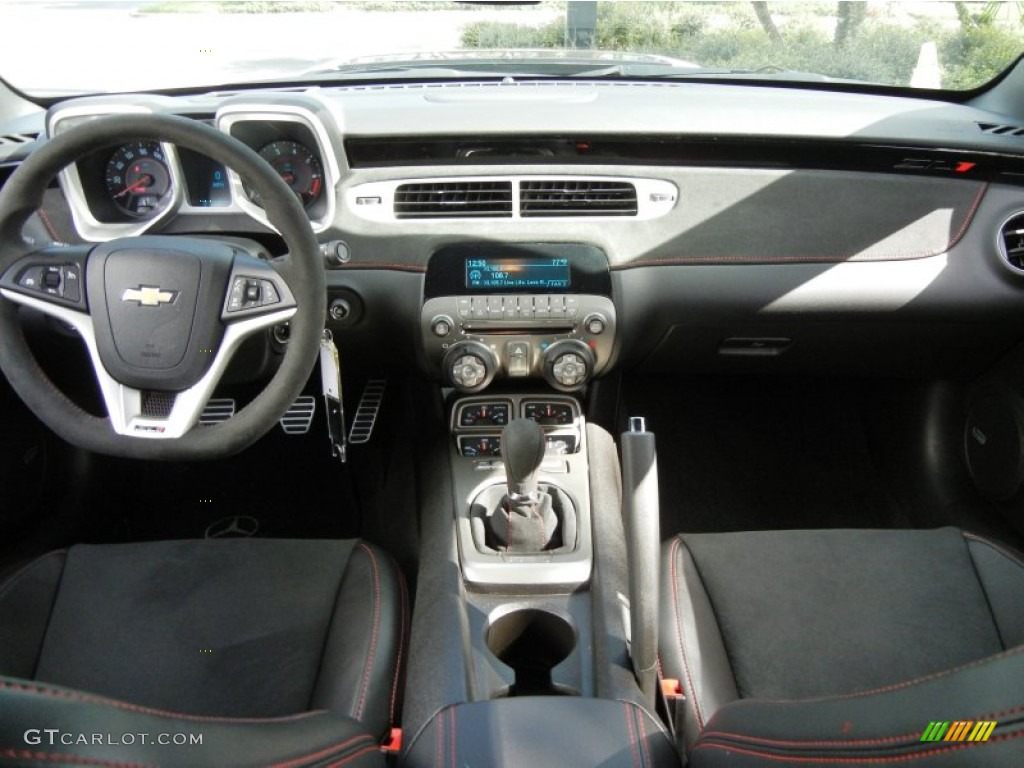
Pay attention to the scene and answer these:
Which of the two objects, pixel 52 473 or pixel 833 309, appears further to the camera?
pixel 52 473

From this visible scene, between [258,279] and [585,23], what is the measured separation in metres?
1.17

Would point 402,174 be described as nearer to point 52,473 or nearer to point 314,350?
point 314,350

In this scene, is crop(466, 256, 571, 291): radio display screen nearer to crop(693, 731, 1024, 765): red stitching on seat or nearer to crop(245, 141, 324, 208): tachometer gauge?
crop(245, 141, 324, 208): tachometer gauge

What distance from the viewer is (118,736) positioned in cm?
80

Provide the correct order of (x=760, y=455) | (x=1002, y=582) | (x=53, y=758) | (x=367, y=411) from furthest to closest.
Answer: (x=760, y=455) < (x=367, y=411) < (x=1002, y=582) < (x=53, y=758)

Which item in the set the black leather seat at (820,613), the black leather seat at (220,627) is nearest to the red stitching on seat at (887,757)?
the black leather seat at (820,613)

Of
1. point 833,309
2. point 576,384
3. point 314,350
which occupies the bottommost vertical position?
point 576,384

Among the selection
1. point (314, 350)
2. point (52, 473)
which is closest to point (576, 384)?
point (314, 350)

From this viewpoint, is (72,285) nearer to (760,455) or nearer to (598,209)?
(598,209)

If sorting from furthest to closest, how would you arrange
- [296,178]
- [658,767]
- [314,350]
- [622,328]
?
[622,328] → [296,178] → [314,350] → [658,767]

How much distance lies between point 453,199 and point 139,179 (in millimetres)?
735

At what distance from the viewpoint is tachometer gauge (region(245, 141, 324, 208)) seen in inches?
78.1

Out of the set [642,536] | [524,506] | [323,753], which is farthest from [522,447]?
[323,753]

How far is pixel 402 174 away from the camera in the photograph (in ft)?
6.68
